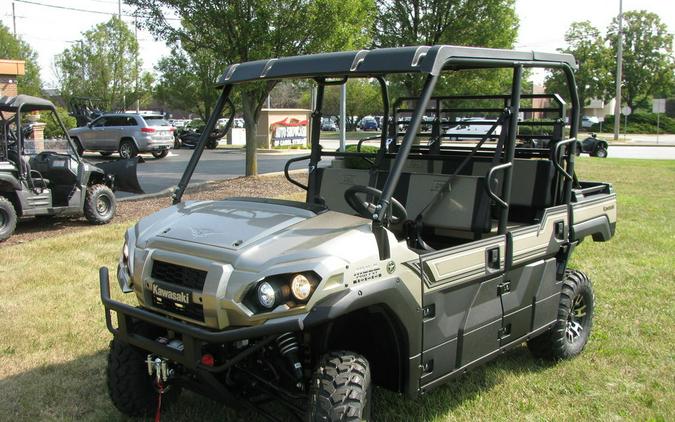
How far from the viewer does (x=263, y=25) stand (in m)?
11.9

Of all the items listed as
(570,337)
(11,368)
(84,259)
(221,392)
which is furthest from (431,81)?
(84,259)

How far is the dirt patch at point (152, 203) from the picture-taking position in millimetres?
9359

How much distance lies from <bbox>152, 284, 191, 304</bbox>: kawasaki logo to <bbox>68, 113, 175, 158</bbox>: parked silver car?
21.2 metres

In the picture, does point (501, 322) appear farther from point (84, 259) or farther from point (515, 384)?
point (84, 259)

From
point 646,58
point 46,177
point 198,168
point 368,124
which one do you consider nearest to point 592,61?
point 646,58

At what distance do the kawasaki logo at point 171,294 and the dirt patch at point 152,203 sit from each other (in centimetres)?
627

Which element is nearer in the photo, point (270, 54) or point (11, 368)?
point (11, 368)

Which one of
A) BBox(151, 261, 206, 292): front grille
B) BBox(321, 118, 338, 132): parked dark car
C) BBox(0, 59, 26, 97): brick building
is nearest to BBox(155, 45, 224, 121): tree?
BBox(0, 59, 26, 97): brick building

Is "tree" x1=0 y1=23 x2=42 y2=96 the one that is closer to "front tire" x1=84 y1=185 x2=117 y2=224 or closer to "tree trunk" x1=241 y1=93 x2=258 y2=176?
"tree trunk" x1=241 y1=93 x2=258 y2=176

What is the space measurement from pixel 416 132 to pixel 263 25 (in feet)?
30.9

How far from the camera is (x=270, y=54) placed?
473 inches

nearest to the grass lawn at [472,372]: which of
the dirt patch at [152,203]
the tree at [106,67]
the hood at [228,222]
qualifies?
the hood at [228,222]

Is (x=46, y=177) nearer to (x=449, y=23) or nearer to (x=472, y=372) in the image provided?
(x=472, y=372)

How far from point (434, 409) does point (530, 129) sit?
2785 mm
